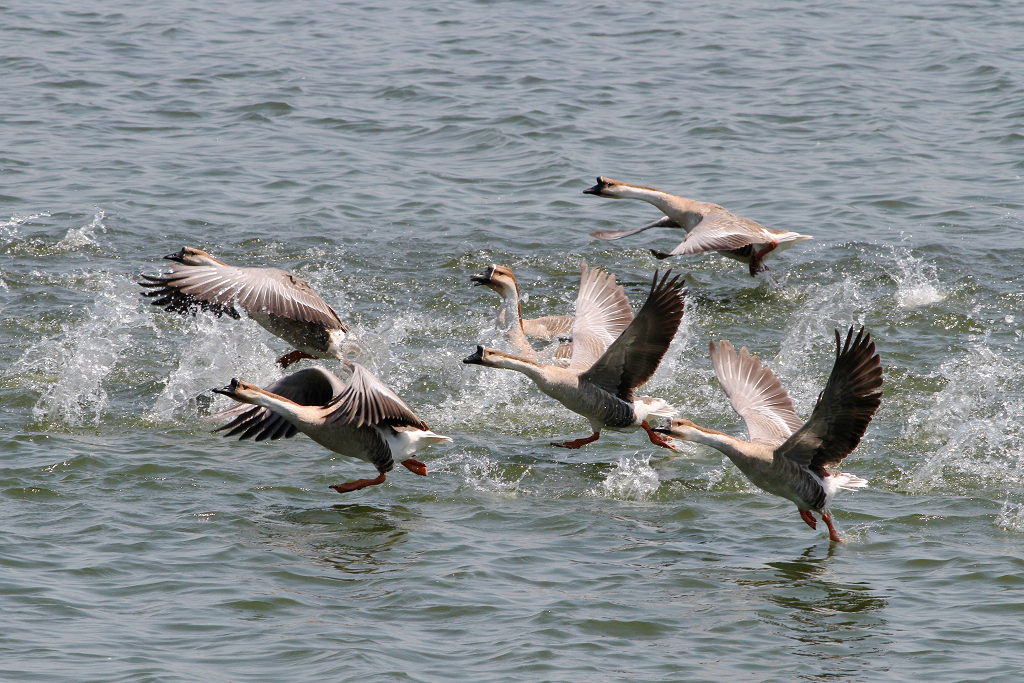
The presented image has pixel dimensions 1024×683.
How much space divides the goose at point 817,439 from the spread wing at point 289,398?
240 centimetres

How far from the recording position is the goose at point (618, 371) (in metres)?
7.37

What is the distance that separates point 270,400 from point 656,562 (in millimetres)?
2486

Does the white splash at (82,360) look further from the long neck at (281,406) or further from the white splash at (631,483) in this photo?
the white splash at (631,483)

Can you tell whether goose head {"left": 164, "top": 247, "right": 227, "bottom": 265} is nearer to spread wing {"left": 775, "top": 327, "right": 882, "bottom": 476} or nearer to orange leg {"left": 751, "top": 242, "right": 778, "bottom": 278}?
spread wing {"left": 775, "top": 327, "right": 882, "bottom": 476}

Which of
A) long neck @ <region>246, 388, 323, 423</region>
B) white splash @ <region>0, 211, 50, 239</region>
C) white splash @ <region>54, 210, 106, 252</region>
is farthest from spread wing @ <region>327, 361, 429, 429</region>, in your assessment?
white splash @ <region>0, 211, 50, 239</region>

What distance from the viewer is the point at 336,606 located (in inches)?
229

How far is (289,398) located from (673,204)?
5.37 metres

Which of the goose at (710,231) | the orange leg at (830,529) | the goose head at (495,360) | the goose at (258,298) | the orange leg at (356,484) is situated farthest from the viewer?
the goose at (710,231)

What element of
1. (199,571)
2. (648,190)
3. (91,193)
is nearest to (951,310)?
(648,190)

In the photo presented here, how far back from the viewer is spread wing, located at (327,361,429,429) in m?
6.83

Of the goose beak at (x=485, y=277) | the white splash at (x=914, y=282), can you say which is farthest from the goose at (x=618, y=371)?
the white splash at (x=914, y=282)

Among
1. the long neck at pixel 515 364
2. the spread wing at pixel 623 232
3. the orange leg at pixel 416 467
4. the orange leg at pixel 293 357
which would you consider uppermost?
the spread wing at pixel 623 232

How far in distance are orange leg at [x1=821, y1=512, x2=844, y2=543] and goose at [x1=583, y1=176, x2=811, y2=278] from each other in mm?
4144

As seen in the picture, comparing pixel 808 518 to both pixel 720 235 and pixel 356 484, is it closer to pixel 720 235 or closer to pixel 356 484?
pixel 356 484
